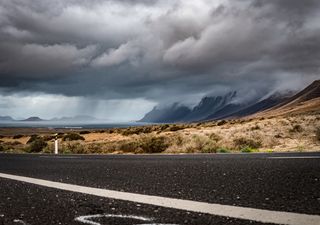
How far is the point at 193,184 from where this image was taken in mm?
6223

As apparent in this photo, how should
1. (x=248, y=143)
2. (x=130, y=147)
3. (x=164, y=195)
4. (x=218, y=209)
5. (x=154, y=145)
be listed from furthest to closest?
(x=130, y=147) → (x=154, y=145) → (x=248, y=143) → (x=164, y=195) → (x=218, y=209)

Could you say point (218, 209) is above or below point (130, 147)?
above

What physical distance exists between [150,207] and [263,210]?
4.39 feet

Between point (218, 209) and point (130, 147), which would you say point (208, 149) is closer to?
point (130, 147)

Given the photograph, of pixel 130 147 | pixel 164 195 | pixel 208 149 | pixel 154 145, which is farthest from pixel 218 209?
pixel 130 147

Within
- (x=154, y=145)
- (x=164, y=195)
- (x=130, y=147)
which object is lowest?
(x=130, y=147)

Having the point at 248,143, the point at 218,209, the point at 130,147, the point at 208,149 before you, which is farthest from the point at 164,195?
the point at 130,147

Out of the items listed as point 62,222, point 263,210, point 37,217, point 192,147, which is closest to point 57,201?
point 37,217

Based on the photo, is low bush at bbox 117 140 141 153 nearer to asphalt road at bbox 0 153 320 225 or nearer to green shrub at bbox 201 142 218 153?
green shrub at bbox 201 142 218 153

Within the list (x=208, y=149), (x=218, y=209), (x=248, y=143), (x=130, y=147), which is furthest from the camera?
(x=130, y=147)

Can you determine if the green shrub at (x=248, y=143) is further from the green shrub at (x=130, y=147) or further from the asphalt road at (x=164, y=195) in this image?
the asphalt road at (x=164, y=195)

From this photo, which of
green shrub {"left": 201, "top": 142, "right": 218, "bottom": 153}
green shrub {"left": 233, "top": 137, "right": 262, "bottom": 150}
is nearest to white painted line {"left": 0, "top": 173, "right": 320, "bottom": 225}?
green shrub {"left": 201, "top": 142, "right": 218, "bottom": 153}

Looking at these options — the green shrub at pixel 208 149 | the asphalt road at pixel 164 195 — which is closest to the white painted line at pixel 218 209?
the asphalt road at pixel 164 195

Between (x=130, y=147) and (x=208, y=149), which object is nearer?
(x=208, y=149)
